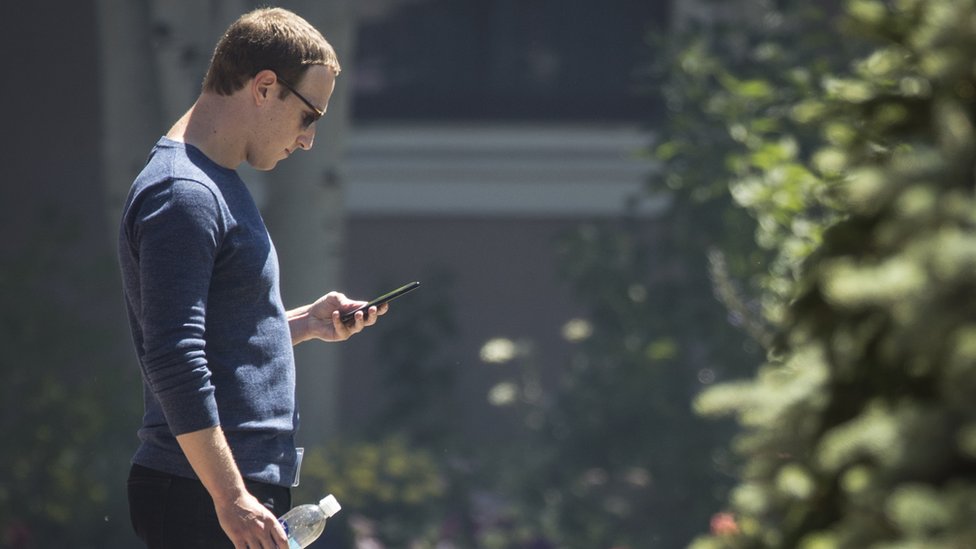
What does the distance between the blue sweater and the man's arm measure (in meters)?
0.03

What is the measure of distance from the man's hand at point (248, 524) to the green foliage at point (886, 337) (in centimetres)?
84

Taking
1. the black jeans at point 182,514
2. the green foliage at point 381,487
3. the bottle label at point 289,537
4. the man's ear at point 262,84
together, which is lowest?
the black jeans at point 182,514

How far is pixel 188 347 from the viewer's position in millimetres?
2203

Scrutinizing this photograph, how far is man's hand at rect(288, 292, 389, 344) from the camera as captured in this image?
8.84ft

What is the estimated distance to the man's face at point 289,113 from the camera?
94.9 inches

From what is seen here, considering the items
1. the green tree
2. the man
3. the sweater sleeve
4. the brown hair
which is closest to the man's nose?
the man

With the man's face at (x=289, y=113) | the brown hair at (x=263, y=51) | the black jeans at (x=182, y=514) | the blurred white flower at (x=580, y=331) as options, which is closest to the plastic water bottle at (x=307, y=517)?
the black jeans at (x=182, y=514)

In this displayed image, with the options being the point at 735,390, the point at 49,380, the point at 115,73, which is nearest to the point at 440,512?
the point at 49,380

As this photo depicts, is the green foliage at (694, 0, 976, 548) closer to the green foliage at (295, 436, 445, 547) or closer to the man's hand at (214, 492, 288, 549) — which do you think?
the man's hand at (214, 492, 288, 549)

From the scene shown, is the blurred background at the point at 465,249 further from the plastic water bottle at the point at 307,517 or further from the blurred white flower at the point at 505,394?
the plastic water bottle at the point at 307,517

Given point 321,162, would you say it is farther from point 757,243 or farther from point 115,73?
point 757,243

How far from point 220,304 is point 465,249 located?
4354mm

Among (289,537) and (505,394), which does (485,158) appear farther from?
(289,537)

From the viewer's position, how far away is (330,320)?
2.73 m
